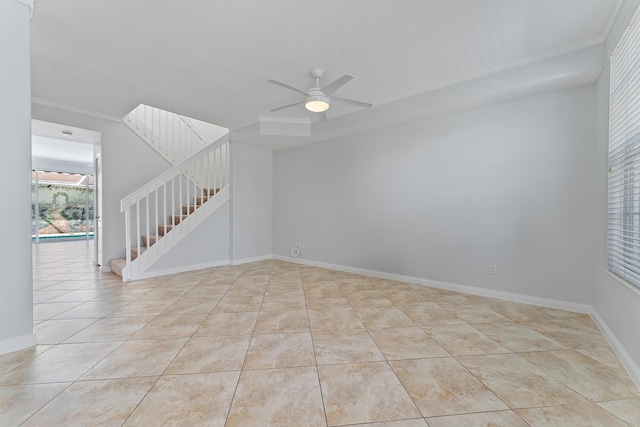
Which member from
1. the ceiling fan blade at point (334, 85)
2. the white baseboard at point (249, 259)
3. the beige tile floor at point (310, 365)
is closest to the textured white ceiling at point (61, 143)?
the beige tile floor at point (310, 365)

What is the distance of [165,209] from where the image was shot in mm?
4531

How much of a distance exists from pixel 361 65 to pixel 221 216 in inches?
147

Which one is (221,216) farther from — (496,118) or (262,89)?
(496,118)

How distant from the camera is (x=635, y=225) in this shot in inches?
73.4

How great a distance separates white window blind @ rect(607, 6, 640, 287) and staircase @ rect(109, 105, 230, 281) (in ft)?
17.3

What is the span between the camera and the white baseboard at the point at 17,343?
1.95 meters

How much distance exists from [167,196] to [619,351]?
6.40 metres

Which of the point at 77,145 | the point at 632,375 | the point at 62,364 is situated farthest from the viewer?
the point at 77,145

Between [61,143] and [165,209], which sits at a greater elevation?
[61,143]

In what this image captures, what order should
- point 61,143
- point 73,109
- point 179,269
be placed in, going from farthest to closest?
point 61,143, point 179,269, point 73,109

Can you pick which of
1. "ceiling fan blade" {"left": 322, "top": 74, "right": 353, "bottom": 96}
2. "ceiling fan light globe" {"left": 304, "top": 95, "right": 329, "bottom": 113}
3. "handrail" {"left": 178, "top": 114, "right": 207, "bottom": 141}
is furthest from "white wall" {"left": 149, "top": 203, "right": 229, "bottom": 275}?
"ceiling fan blade" {"left": 322, "top": 74, "right": 353, "bottom": 96}

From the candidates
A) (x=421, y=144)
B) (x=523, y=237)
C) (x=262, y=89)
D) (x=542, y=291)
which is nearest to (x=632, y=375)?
(x=542, y=291)

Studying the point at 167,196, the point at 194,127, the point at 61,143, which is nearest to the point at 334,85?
the point at 167,196

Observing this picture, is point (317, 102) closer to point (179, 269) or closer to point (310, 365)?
point (310, 365)
